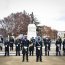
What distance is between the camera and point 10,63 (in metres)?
9.84

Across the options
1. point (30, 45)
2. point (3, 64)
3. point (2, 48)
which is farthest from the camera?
point (2, 48)

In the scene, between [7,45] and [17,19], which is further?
[17,19]

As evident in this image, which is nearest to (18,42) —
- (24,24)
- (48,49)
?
(48,49)

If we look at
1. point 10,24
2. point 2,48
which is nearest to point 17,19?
point 10,24

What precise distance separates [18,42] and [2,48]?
1315 millimetres

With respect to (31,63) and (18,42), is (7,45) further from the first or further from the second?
(31,63)

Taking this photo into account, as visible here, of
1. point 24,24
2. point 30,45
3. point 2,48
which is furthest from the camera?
point 24,24

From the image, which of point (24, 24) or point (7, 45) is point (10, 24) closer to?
point (24, 24)

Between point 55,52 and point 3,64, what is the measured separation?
479 centimetres

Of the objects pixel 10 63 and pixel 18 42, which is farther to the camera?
pixel 18 42

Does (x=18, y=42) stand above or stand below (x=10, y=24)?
below

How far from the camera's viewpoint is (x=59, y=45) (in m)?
14.0

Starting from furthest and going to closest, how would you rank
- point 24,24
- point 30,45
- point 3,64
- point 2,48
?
point 24,24
point 2,48
point 30,45
point 3,64

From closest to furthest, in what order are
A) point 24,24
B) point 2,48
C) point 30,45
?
point 30,45
point 2,48
point 24,24
